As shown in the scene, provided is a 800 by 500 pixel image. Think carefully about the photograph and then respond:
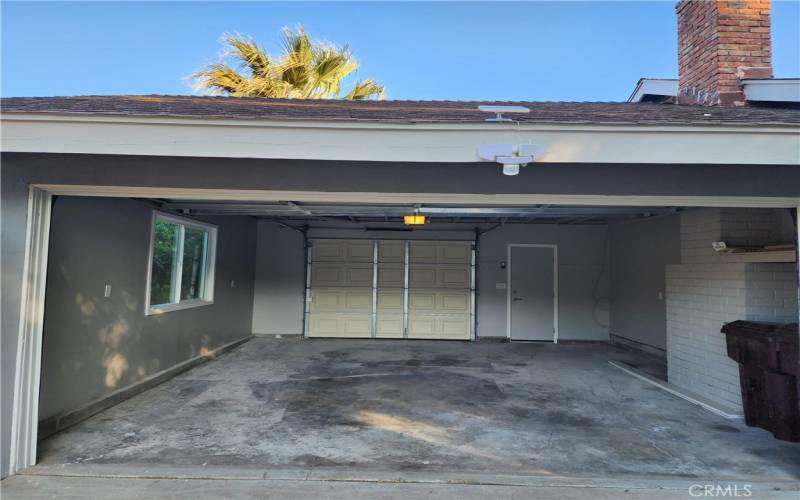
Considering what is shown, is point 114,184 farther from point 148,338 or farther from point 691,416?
point 691,416

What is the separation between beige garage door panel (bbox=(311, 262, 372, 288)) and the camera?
9938 millimetres

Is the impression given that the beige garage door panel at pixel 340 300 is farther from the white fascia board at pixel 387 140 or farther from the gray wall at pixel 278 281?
the white fascia board at pixel 387 140

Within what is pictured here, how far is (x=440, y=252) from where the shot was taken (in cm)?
995

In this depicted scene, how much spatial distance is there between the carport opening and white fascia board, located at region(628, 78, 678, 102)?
6.16 ft

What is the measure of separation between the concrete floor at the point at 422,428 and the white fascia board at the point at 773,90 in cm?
385

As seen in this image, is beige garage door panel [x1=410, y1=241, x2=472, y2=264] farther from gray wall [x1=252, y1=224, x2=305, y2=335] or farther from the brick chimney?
the brick chimney

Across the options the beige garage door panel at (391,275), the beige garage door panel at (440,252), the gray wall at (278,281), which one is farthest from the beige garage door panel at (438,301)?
the gray wall at (278,281)

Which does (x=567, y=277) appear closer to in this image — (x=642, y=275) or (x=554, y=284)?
(x=554, y=284)

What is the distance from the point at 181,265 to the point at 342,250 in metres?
3.92

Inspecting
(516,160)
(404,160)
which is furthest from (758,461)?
(404,160)

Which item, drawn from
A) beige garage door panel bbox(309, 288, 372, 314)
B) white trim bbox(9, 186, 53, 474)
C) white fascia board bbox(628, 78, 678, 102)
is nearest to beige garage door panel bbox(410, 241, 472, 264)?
beige garage door panel bbox(309, 288, 372, 314)

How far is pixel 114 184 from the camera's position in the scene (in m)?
3.43

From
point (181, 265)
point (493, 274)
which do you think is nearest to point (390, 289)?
point (493, 274)

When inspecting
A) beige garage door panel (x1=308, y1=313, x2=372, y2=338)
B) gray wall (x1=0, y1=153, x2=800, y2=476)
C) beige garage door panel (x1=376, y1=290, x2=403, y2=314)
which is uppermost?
gray wall (x1=0, y1=153, x2=800, y2=476)
